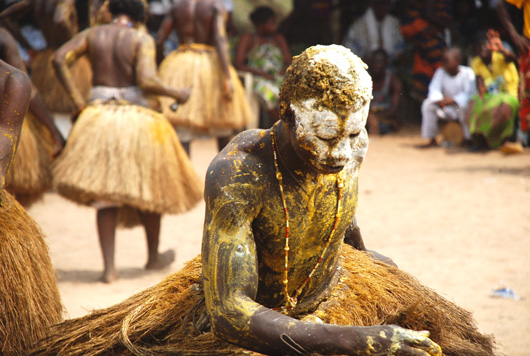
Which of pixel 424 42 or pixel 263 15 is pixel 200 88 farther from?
pixel 424 42

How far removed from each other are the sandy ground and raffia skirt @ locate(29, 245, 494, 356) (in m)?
1.24

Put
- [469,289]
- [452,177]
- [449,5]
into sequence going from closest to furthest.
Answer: [469,289] < [452,177] < [449,5]

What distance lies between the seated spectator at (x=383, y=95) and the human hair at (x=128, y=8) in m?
6.90

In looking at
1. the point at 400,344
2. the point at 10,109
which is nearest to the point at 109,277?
the point at 10,109

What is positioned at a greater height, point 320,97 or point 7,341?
point 320,97

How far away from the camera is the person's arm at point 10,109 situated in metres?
2.41

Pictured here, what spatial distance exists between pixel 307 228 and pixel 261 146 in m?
0.29

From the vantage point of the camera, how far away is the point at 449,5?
35.7ft

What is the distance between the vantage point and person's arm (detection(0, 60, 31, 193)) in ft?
7.91

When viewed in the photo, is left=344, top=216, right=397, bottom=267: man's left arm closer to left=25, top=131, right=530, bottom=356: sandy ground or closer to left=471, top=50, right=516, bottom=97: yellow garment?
left=25, top=131, right=530, bottom=356: sandy ground

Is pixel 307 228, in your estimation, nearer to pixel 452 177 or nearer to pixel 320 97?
pixel 320 97

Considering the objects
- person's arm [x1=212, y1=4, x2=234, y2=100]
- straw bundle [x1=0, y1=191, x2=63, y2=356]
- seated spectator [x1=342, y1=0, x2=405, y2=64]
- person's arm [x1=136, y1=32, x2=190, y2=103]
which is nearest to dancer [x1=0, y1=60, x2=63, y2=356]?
straw bundle [x1=0, y1=191, x2=63, y2=356]

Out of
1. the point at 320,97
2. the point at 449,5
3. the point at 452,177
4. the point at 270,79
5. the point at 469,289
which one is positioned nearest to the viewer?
the point at 320,97

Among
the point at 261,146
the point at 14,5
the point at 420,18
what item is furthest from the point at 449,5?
the point at 261,146
